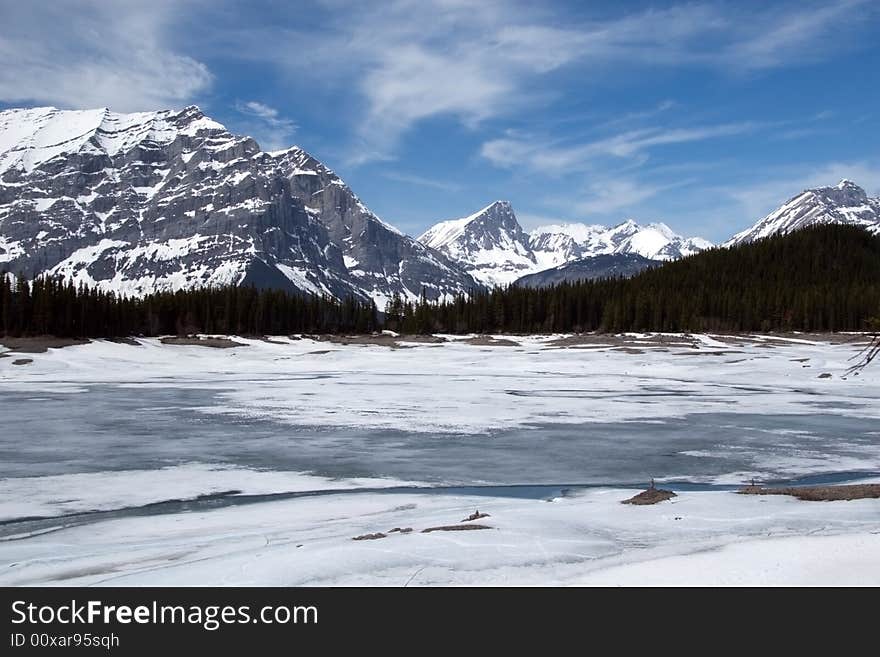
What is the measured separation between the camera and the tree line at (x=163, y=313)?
272 feet

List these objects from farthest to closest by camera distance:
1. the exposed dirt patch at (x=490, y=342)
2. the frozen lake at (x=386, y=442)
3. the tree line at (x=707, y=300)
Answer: the tree line at (x=707, y=300), the exposed dirt patch at (x=490, y=342), the frozen lake at (x=386, y=442)

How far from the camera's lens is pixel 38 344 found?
67.8 m

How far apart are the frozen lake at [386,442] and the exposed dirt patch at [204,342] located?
29.2 m

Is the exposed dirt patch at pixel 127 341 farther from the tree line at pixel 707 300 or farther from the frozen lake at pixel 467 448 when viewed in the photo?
the tree line at pixel 707 300

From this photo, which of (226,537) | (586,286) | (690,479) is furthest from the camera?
(586,286)

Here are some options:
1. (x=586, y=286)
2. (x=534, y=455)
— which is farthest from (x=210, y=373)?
(x=586, y=286)

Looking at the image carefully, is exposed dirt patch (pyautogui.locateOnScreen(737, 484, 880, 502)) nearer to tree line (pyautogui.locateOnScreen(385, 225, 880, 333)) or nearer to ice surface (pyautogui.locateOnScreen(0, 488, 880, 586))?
ice surface (pyautogui.locateOnScreen(0, 488, 880, 586))

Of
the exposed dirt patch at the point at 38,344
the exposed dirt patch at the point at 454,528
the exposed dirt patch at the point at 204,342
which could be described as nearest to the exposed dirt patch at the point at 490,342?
the exposed dirt patch at the point at 204,342

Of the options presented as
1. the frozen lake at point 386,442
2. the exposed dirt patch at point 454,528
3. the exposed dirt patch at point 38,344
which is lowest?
the frozen lake at point 386,442

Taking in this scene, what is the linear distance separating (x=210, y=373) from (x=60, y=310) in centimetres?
3708

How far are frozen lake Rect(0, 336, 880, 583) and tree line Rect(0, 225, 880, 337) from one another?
4216 cm

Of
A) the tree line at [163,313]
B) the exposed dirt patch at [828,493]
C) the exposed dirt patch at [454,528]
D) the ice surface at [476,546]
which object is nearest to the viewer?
the ice surface at [476,546]
